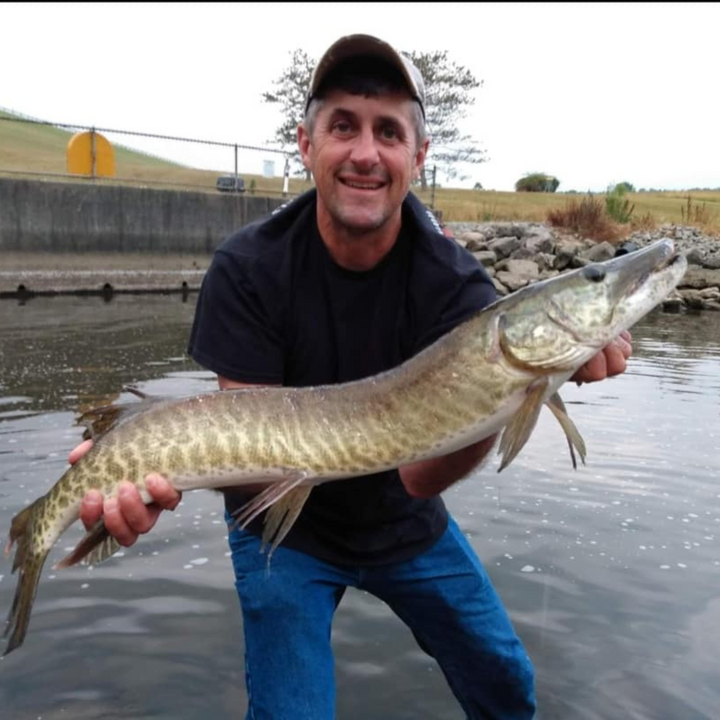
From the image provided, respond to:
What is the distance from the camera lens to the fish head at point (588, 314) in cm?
242

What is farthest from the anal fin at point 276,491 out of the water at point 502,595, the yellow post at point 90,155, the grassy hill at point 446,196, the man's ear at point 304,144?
the grassy hill at point 446,196

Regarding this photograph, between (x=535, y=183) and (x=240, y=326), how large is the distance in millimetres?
47537

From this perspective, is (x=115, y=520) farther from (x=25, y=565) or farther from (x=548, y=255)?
(x=548, y=255)

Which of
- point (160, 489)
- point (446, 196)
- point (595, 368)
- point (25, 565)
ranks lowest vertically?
point (25, 565)

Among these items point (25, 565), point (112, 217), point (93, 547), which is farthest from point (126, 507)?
point (112, 217)

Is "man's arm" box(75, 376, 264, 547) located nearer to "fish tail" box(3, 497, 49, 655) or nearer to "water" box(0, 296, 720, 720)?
"fish tail" box(3, 497, 49, 655)

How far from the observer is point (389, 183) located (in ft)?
9.78

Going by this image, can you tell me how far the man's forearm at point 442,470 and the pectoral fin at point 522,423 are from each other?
390mm

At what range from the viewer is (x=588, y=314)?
2.43 m

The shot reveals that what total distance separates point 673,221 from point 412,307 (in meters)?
29.5

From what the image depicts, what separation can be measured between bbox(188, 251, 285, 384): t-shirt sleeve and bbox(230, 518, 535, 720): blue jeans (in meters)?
0.69

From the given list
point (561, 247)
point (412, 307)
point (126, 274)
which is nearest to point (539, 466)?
point (412, 307)

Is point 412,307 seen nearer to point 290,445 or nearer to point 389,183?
point 389,183

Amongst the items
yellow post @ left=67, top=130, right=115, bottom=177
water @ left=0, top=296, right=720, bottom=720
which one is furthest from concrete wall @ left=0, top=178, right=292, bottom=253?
water @ left=0, top=296, right=720, bottom=720
